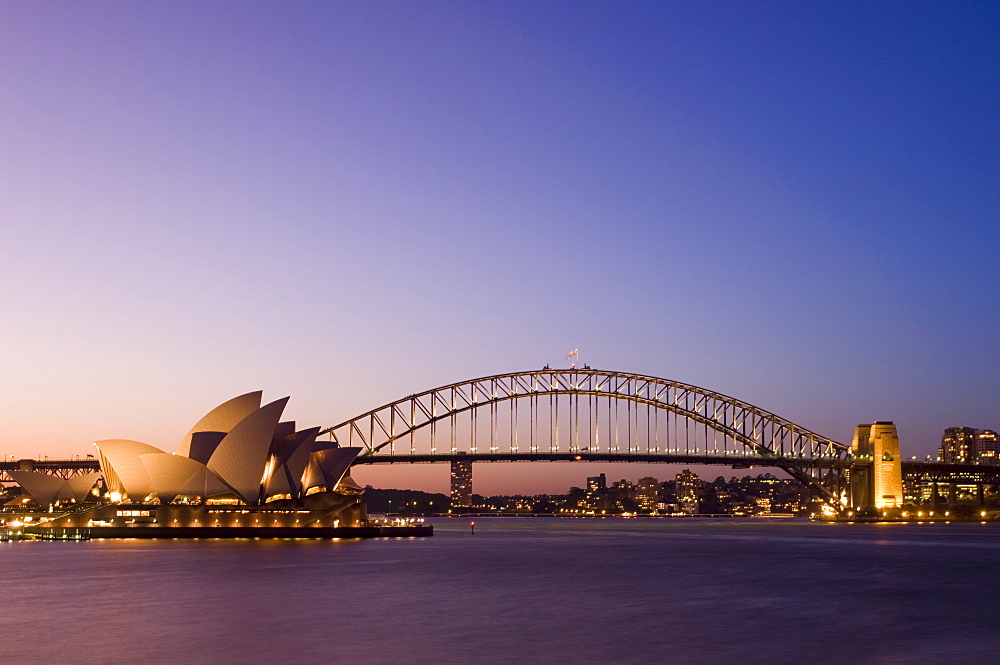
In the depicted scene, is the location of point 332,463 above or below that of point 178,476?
above

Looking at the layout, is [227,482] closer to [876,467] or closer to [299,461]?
[299,461]

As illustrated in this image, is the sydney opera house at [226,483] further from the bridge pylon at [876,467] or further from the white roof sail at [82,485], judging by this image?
the bridge pylon at [876,467]

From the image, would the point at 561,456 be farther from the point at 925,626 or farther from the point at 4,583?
the point at 925,626

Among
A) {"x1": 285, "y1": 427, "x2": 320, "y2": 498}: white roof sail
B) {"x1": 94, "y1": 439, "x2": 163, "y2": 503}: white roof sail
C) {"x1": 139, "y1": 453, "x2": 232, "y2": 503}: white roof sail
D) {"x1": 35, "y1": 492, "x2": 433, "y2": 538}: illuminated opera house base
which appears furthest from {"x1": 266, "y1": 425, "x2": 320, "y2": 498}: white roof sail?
{"x1": 94, "y1": 439, "x2": 163, "y2": 503}: white roof sail

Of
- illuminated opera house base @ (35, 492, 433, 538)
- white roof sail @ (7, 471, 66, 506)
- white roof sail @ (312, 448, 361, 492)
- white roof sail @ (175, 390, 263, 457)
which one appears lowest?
illuminated opera house base @ (35, 492, 433, 538)

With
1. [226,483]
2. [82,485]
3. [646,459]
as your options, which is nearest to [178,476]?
[226,483]

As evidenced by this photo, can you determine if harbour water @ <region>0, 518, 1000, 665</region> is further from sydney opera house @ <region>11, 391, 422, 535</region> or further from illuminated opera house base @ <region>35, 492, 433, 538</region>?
illuminated opera house base @ <region>35, 492, 433, 538</region>
